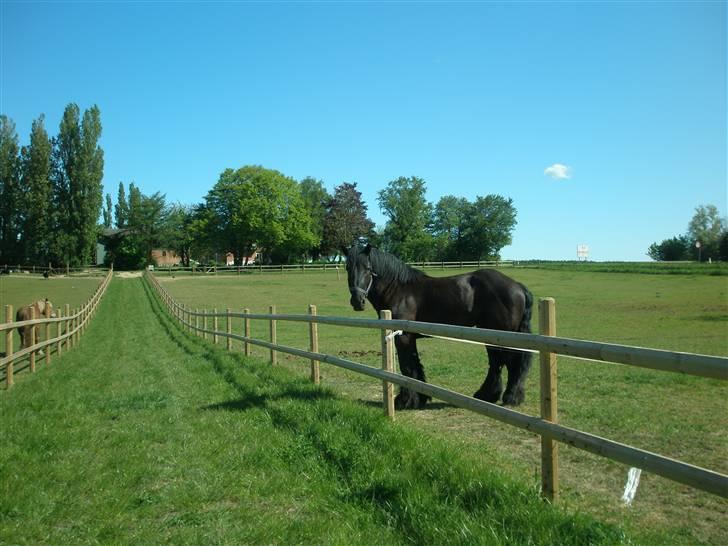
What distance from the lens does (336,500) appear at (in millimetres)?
3684

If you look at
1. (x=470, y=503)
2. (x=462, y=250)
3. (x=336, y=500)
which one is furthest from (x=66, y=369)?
(x=462, y=250)

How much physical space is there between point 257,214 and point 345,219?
53.4ft

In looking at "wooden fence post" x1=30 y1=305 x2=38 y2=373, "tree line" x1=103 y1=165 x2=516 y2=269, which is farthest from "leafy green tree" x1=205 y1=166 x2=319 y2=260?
"wooden fence post" x1=30 y1=305 x2=38 y2=373

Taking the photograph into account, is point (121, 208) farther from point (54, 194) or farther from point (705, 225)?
point (705, 225)

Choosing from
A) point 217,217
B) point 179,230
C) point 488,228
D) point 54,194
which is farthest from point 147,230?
point 488,228

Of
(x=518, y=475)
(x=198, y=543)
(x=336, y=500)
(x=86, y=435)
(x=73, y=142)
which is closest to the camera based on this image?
(x=198, y=543)

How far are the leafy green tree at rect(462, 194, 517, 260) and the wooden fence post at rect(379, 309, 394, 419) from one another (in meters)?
91.6

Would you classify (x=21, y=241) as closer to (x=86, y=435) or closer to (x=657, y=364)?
(x=86, y=435)

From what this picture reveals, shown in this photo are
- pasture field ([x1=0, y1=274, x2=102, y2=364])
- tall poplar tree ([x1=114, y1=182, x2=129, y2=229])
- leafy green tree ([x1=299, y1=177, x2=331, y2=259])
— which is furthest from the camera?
tall poplar tree ([x1=114, y1=182, x2=129, y2=229])

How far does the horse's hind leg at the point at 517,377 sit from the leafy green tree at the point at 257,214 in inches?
2969

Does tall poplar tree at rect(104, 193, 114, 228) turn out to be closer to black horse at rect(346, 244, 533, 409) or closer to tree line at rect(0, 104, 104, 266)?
tree line at rect(0, 104, 104, 266)

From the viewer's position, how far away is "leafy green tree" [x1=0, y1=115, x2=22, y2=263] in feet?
219

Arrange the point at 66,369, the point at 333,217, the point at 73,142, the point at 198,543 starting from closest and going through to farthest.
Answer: the point at 198,543
the point at 66,369
the point at 73,142
the point at 333,217

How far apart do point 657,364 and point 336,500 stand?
2.18 metres
